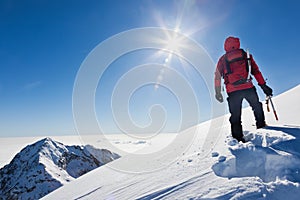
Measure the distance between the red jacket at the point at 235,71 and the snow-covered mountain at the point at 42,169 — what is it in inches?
2043

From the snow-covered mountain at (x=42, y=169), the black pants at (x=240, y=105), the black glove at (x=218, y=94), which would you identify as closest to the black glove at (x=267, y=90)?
the black pants at (x=240, y=105)

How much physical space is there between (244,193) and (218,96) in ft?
9.86

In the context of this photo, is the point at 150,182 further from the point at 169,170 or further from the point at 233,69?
the point at 233,69

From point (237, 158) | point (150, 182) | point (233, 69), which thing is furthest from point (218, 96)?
point (150, 182)

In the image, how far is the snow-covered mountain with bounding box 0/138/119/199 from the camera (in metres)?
49.9

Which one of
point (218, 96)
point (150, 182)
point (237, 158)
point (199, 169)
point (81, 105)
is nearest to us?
point (237, 158)

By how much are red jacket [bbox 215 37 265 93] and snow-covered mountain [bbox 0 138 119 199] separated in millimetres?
51886

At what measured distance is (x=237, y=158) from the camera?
3695 mm

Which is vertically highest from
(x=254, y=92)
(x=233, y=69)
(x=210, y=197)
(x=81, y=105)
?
(x=81, y=105)

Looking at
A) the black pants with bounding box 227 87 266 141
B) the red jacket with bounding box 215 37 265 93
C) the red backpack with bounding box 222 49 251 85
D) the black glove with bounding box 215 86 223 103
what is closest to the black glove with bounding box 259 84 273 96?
the red jacket with bounding box 215 37 265 93

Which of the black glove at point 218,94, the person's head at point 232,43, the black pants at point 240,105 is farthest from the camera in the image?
the black glove at point 218,94

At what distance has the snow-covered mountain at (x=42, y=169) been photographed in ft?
164

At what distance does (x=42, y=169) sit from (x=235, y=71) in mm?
57402

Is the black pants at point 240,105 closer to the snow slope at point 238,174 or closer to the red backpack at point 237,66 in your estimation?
the red backpack at point 237,66
